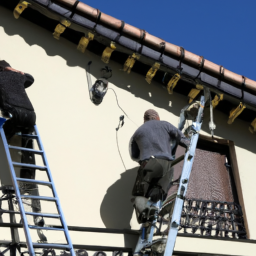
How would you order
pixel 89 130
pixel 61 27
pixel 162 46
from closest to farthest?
pixel 89 130
pixel 61 27
pixel 162 46

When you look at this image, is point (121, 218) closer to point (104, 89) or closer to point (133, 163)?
point (133, 163)

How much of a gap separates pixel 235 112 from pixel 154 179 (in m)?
2.46

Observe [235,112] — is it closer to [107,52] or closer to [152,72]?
[152,72]

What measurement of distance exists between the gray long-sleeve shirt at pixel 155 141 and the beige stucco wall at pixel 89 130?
662 millimetres

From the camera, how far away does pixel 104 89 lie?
27.8 ft

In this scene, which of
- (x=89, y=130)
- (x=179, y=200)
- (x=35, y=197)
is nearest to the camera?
(x=35, y=197)

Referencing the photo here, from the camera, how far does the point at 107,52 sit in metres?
8.72

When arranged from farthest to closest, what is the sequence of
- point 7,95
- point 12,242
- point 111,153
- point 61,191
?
point 111,153
point 61,191
point 7,95
point 12,242

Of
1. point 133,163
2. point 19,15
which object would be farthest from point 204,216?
point 19,15

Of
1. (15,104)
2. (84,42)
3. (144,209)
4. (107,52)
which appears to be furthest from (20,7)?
(144,209)

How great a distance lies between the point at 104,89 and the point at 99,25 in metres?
0.96

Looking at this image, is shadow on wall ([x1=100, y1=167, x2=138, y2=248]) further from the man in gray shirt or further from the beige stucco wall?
the man in gray shirt

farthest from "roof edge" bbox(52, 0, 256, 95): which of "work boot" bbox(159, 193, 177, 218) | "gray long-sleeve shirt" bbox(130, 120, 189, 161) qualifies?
"work boot" bbox(159, 193, 177, 218)

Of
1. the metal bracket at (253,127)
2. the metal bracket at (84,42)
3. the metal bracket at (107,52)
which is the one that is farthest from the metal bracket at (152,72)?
the metal bracket at (253,127)
